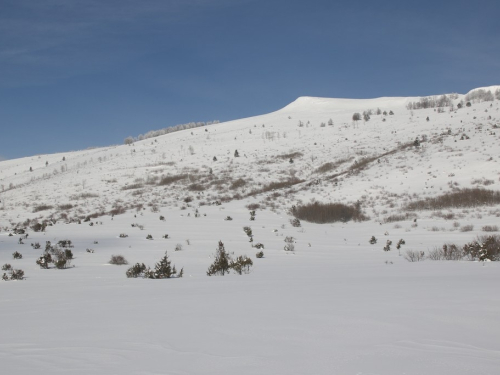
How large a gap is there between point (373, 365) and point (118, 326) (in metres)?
2.02

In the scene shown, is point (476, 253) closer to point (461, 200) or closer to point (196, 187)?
point (461, 200)

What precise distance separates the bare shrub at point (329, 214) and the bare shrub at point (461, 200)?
117 inches

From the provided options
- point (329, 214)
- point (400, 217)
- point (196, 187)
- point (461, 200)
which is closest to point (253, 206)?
point (329, 214)

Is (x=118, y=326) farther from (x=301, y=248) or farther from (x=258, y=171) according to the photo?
(x=258, y=171)

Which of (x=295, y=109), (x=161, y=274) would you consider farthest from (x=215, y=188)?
(x=295, y=109)

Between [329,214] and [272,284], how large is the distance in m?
14.4

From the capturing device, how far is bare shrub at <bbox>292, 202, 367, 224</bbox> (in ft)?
63.6

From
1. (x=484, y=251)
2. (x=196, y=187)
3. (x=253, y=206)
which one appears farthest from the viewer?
(x=196, y=187)

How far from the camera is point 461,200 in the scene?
19.3 m

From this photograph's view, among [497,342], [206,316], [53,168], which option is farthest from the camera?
[53,168]

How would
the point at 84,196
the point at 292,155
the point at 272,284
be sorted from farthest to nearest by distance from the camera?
1. the point at 292,155
2. the point at 84,196
3. the point at 272,284

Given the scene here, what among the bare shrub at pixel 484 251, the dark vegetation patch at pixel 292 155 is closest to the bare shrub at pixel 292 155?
the dark vegetation patch at pixel 292 155

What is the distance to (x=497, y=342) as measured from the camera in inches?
96.5

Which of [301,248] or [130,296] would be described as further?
[301,248]
